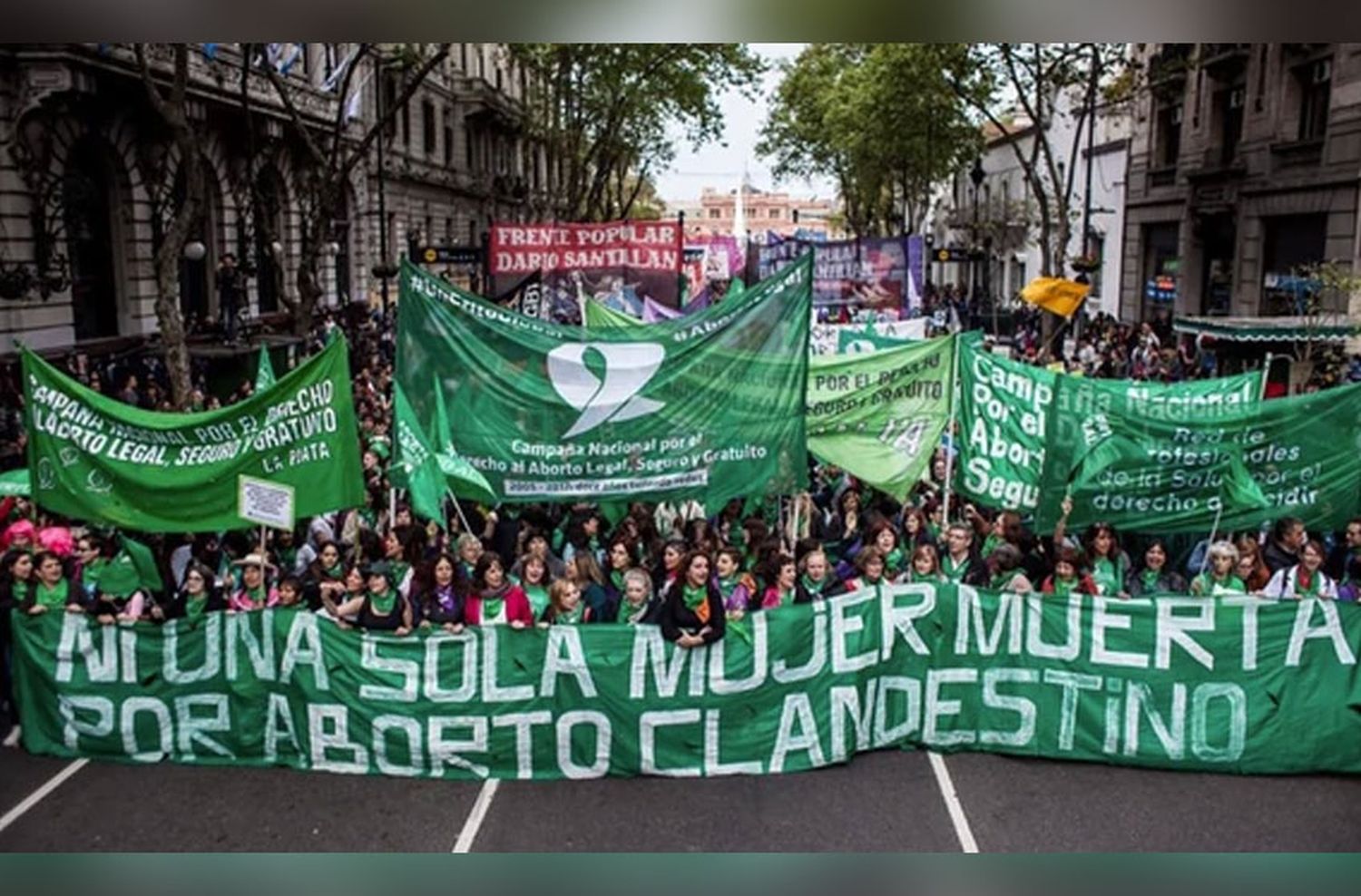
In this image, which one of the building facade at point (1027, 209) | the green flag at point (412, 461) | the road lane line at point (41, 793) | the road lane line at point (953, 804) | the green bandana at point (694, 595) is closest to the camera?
the road lane line at point (953, 804)

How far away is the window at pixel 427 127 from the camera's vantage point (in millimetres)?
43469

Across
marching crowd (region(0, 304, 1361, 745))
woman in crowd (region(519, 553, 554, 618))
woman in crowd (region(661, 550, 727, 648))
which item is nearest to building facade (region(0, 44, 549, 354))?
marching crowd (region(0, 304, 1361, 745))

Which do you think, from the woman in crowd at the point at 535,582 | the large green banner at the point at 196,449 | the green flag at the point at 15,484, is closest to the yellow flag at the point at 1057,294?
the woman in crowd at the point at 535,582

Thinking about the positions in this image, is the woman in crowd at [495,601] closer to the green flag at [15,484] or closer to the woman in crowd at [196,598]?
the woman in crowd at [196,598]

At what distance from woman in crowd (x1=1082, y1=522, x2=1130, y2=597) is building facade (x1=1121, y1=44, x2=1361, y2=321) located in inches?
650

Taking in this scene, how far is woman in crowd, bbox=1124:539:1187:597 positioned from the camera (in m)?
9.23

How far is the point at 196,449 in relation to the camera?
8.38 m

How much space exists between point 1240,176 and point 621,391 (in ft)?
81.7

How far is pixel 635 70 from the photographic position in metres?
34.8

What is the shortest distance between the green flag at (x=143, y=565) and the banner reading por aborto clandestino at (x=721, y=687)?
0.69m

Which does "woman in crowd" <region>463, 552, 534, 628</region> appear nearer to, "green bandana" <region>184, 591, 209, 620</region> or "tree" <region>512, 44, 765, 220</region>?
"green bandana" <region>184, 591, 209, 620</region>

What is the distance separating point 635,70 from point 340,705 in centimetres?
2965

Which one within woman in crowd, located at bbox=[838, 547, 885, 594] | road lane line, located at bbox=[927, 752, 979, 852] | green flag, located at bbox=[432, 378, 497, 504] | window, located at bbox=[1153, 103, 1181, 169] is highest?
window, located at bbox=[1153, 103, 1181, 169]

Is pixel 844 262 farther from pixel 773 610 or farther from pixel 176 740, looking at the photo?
pixel 176 740
